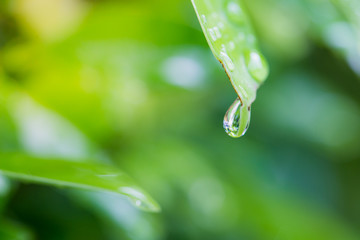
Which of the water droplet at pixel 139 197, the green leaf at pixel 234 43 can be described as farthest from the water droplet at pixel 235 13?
the water droplet at pixel 139 197

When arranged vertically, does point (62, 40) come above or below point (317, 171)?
below

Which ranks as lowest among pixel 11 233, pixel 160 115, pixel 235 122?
pixel 11 233

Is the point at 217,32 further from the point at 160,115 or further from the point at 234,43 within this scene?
the point at 160,115

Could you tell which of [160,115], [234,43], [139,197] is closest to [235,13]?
[234,43]

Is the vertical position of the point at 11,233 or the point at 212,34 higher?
the point at 212,34

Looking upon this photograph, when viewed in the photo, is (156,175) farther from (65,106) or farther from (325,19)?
(325,19)

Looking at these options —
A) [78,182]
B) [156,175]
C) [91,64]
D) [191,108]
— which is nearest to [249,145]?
[191,108]
